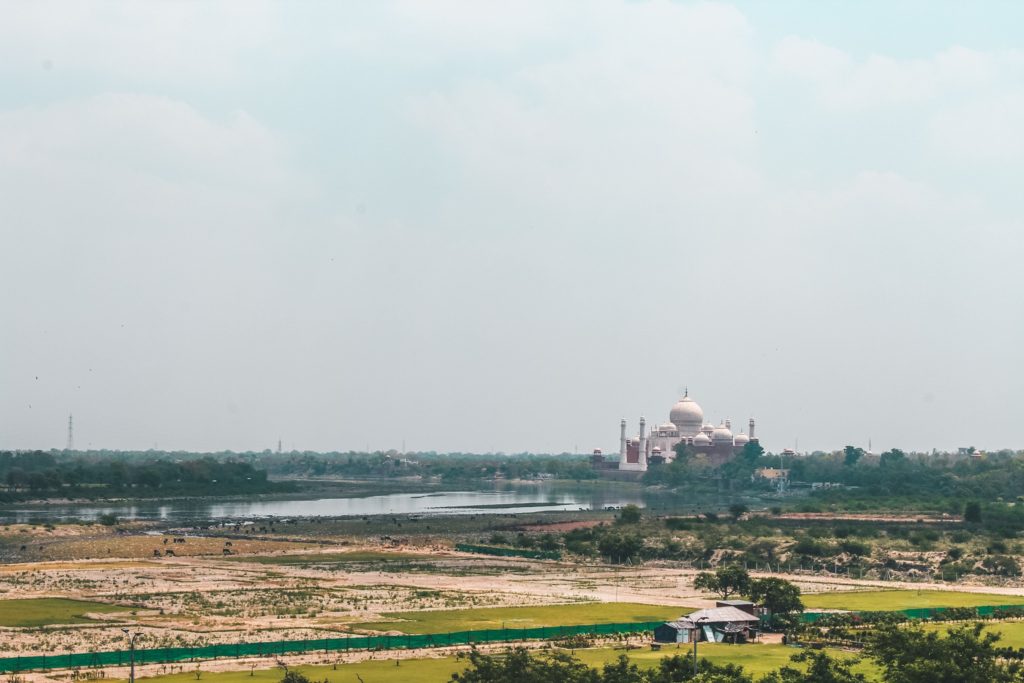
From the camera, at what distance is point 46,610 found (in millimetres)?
63500

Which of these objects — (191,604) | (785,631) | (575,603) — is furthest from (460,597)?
(785,631)

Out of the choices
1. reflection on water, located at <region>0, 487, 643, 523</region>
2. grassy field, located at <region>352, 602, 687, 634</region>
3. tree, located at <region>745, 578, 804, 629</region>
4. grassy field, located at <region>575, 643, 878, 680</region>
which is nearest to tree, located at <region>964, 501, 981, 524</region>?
reflection on water, located at <region>0, 487, 643, 523</region>

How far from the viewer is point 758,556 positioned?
312ft

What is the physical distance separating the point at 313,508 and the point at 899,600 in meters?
106

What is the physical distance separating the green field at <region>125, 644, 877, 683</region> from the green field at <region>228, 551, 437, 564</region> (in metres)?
41.6

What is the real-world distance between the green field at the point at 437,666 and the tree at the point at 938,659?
1832 mm

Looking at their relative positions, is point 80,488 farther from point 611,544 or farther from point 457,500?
point 611,544

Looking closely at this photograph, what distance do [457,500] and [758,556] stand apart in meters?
105

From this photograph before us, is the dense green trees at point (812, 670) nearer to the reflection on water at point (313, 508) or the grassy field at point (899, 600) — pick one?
the grassy field at point (899, 600)

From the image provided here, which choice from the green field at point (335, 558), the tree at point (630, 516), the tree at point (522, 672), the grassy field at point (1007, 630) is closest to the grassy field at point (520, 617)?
the grassy field at point (1007, 630)

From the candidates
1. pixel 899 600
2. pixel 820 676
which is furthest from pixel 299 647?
pixel 899 600

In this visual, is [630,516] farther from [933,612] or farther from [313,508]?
[933,612]

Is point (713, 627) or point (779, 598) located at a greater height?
point (779, 598)

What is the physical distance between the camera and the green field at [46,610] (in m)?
59.4
